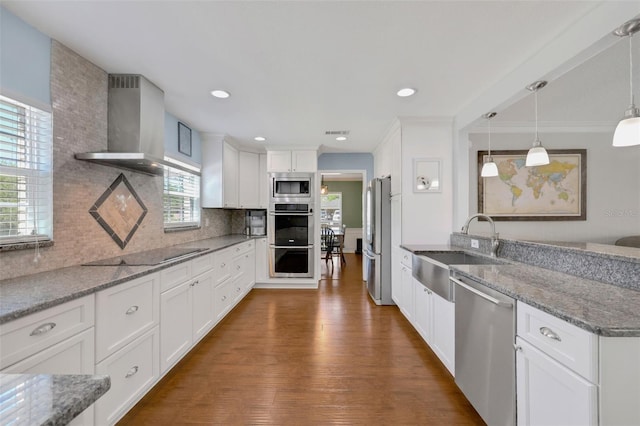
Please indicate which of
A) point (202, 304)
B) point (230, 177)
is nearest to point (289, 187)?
point (230, 177)

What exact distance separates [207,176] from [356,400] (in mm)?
3321

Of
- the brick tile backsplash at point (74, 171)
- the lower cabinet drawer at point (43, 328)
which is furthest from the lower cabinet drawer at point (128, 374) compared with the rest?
the brick tile backsplash at point (74, 171)

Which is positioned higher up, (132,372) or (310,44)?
(310,44)

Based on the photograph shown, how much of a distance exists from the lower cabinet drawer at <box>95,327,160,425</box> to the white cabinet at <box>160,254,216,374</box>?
114 mm

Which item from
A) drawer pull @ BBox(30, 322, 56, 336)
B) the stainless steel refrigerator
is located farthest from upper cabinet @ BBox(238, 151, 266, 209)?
drawer pull @ BBox(30, 322, 56, 336)

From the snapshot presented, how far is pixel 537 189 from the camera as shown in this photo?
3414 mm

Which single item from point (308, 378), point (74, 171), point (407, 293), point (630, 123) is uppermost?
point (630, 123)

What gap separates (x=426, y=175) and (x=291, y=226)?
2219 mm

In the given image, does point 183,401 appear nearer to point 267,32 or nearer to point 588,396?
point 588,396

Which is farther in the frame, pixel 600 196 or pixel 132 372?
pixel 600 196

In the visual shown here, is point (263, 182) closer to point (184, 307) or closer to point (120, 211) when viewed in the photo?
point (120, 211)

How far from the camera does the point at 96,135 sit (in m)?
2.02

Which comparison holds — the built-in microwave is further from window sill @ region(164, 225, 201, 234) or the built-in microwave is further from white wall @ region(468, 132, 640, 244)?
white wall @ region(468, 132, 640, 244)

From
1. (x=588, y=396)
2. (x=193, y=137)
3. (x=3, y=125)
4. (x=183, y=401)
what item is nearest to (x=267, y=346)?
(x=183, y=401)
